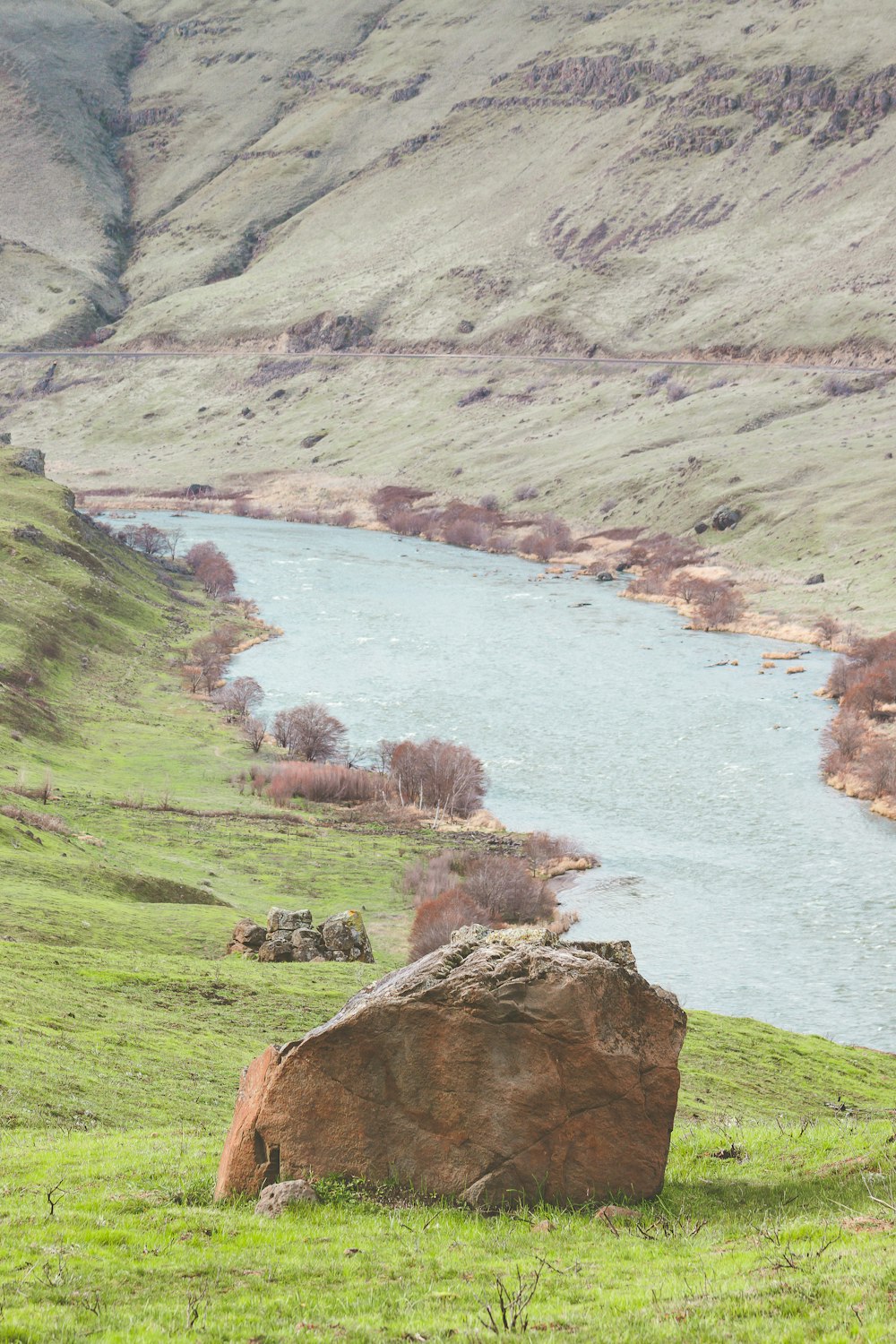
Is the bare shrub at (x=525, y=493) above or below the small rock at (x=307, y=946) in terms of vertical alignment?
above

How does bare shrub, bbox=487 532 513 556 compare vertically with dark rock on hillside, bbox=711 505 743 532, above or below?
below

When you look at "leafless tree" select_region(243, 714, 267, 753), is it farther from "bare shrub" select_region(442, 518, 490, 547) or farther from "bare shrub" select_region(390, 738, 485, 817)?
"bare shrub" select_region(442, 518, 490, 547)

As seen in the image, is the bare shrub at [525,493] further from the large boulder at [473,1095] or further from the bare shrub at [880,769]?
the large boulder at [473,1095]

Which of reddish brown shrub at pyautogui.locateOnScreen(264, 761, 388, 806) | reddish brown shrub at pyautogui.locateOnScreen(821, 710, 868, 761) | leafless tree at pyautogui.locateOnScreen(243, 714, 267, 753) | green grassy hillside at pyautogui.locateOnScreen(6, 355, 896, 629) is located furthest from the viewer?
green grassy hillside at pyautogui.locateOnScreen(6, 355, 896, 629)

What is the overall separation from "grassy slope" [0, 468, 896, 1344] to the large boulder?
0.52 meters

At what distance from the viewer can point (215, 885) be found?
4312cm

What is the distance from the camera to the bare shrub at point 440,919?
38375 millimetres

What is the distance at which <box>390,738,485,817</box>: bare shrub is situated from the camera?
186 ft

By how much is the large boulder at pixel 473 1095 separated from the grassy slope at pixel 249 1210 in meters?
0.52

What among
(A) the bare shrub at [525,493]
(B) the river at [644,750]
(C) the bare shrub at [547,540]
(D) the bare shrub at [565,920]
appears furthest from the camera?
(A) the bare shrub at [525,493]

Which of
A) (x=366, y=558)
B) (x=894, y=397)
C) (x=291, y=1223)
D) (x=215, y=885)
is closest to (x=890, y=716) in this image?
(x=215, y=885)

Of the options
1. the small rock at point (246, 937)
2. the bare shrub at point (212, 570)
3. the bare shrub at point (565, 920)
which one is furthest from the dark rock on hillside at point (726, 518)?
the small rock at point (246, 937)

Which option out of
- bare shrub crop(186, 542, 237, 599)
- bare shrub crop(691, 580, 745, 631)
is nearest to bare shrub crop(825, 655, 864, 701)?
bare shrub crop(691, 580, 745, 631)

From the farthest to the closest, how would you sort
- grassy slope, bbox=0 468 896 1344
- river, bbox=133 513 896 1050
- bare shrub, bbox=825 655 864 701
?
1. bare shrub, bbox=825 655 864 701
2. river, bbox=133 513 896 1050
3. grassy slope, bbox=0 468 896 1344
